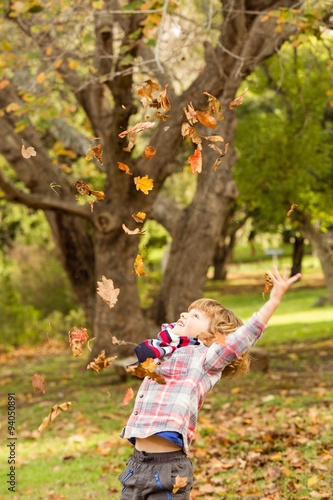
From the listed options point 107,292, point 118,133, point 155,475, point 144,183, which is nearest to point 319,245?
point 118,133

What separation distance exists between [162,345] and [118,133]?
6740 millimetres

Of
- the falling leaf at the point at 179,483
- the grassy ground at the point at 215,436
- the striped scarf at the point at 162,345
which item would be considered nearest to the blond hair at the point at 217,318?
the striped scarf at the point at 162,345

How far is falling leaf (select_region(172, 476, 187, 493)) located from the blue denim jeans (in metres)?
0.02

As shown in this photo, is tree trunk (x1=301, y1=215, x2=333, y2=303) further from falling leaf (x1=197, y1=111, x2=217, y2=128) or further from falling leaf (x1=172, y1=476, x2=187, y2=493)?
falling leaf (x1=172, y1=476, x2=187, y2=493)

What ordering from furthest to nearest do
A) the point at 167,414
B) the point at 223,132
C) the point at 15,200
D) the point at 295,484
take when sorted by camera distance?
the point at 223,132
the point at 15,200
the point at 295,484
the point at 167,414

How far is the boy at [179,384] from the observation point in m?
3.61

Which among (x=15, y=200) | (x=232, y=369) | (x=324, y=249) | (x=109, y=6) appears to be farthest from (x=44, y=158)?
(x=324, y=249)

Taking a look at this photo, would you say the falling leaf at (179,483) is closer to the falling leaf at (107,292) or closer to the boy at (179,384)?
the boy at (179,384)

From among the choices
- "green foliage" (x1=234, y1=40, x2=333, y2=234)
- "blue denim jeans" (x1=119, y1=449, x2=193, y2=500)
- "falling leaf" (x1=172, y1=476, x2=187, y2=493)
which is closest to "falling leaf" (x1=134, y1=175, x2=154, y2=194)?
"blue denim jeans" (x1=119, y1=449, x2=193, y2=500)

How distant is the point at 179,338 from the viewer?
3762 mm

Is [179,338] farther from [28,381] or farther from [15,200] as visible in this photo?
[28,381]

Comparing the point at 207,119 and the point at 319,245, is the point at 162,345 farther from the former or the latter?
the point at 319,245

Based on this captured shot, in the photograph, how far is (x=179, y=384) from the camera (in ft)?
12.3

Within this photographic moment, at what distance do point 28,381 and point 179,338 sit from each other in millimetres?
9675
